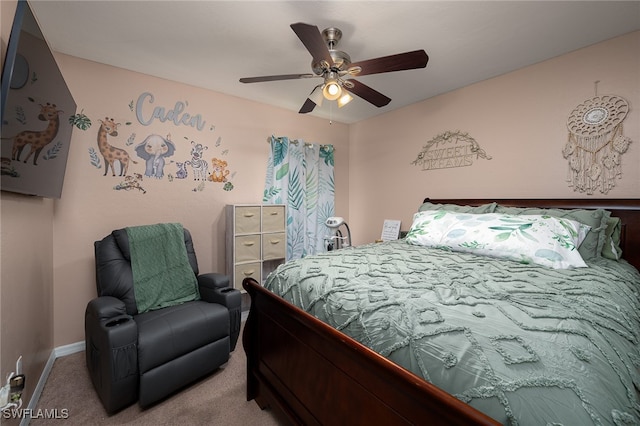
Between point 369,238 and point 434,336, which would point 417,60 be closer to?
point 434,336

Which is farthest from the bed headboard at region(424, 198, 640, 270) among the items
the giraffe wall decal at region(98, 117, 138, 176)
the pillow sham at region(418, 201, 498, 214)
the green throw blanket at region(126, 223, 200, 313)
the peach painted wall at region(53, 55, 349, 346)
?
the giraffe wall decal at region(98, 117, 138, 176)

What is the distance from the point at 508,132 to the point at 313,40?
2.12 meters

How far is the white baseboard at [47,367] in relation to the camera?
1.57m

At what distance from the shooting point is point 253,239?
9.56 ft

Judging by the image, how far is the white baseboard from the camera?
1.57m

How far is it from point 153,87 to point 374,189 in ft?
9.27

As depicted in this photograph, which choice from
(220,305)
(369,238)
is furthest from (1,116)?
(369,238)

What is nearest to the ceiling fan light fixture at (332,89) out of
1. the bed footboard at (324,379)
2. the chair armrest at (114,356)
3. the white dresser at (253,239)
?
the bed footboard at (324,379)

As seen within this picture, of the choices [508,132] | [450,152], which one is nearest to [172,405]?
[450,152]

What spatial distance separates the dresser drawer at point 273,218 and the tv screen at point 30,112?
1716 mm

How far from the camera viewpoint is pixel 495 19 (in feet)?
5.87

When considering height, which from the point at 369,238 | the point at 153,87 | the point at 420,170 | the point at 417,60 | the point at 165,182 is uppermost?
the point at 153,87

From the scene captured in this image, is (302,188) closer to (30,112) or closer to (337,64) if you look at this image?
(337,64)

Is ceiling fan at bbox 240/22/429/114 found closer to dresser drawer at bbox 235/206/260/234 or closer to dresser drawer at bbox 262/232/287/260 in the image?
dresser drawer at bbox 235/206/260/234
